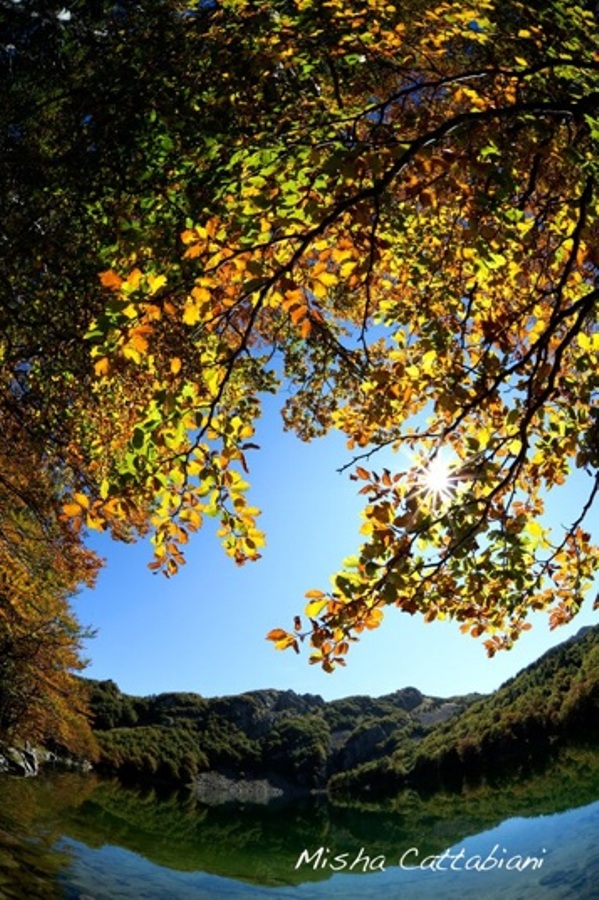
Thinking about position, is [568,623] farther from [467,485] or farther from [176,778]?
[176,778]

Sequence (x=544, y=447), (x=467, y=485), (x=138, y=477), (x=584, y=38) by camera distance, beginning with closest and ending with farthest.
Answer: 1. (x=138, y=477)
2. (x=467, y=485)
3. (x=584, y=38)
4. (x=544, y=447)

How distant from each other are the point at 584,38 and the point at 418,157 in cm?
248

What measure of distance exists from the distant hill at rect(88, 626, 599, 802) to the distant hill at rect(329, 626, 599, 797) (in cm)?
13

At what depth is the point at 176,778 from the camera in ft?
206

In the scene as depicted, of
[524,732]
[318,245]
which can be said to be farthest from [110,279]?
[524,732]

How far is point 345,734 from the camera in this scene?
11625 centimetres

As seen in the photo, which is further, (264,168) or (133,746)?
(133,746)

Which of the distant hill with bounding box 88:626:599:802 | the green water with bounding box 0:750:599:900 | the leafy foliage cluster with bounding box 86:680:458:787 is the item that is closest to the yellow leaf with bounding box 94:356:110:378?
the green water with bounding box 0:750:599:900

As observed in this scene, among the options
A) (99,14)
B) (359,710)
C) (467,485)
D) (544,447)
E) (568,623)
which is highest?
(99,14)

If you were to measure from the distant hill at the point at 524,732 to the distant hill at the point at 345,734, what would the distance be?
5.0 inches

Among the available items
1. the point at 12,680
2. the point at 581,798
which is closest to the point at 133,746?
the point at 12,680

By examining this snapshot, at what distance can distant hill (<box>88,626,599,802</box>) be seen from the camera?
41.2 metres
